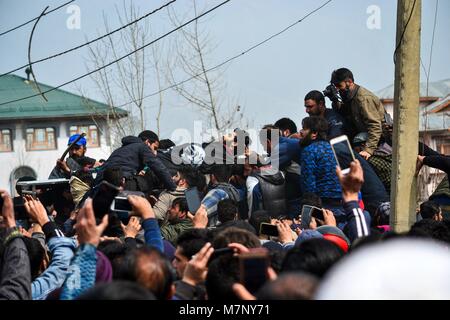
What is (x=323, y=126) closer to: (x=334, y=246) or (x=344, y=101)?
(x=344, y=101)

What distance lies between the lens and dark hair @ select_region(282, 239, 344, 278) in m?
4.06

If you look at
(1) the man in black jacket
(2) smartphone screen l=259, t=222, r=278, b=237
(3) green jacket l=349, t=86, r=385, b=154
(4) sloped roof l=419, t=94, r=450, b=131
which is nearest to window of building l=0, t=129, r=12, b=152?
(4) sloped roof l=419, t=94, r=450, b=131

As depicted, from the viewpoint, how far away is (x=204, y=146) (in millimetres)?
10320

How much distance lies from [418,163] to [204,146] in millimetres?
3458

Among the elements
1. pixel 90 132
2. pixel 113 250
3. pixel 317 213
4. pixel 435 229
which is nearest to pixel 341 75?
pixel 317 213

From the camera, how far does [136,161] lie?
970 centimetres

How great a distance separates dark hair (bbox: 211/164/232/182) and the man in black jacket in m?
0.51

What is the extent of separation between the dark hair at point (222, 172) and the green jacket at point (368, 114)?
5.16 ft

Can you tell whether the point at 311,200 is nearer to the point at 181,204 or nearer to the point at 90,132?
the point at 181,204

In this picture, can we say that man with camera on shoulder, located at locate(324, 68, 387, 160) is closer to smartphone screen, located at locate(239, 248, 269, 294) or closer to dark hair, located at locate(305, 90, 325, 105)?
dark hair, located at locate(305, 90, 325, 105)

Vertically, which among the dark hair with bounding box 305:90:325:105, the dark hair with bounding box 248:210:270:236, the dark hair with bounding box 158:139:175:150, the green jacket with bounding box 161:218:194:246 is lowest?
the green jacket with bounding box 161:218:194:246

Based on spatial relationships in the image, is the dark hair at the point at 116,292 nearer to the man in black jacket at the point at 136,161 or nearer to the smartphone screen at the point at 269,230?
the smartphone screen at the point at 269,230

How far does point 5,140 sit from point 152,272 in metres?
54.5
